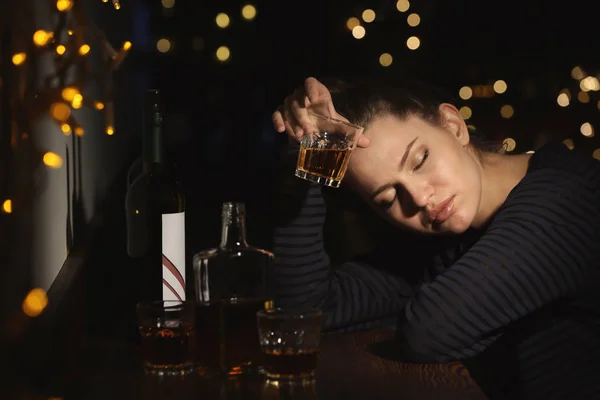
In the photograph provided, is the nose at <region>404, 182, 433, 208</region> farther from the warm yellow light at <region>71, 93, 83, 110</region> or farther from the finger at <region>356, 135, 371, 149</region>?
the warm yellow light at <region>71, 93, 83, 110</region>

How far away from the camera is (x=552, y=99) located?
2406 mm

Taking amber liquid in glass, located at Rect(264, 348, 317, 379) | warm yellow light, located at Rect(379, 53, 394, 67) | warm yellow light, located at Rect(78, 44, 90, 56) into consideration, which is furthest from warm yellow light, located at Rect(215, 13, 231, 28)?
amber liquid in glass, located at Rect(264, 348, 317, 379)

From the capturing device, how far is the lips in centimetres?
160

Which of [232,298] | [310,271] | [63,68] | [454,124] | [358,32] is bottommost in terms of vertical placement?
[310,271]

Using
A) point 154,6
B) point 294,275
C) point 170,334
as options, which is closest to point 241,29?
point 154,6

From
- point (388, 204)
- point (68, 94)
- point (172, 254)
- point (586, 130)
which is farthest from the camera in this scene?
point (586, 130)

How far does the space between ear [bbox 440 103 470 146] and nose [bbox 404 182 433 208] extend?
234mm

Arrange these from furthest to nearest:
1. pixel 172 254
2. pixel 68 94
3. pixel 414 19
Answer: pixel 414 19 < pixel 172 254 < pixel 68 94

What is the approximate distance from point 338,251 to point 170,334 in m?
1.06

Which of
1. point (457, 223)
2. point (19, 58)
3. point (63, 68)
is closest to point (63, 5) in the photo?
point (63, 68)

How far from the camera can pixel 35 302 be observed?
0.98 metres

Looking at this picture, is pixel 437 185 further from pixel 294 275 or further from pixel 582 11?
pixel 582 11

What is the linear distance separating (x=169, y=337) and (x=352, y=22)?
4.74 feet

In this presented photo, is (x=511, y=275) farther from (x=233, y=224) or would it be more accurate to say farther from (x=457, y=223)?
(x=233, y=224)
